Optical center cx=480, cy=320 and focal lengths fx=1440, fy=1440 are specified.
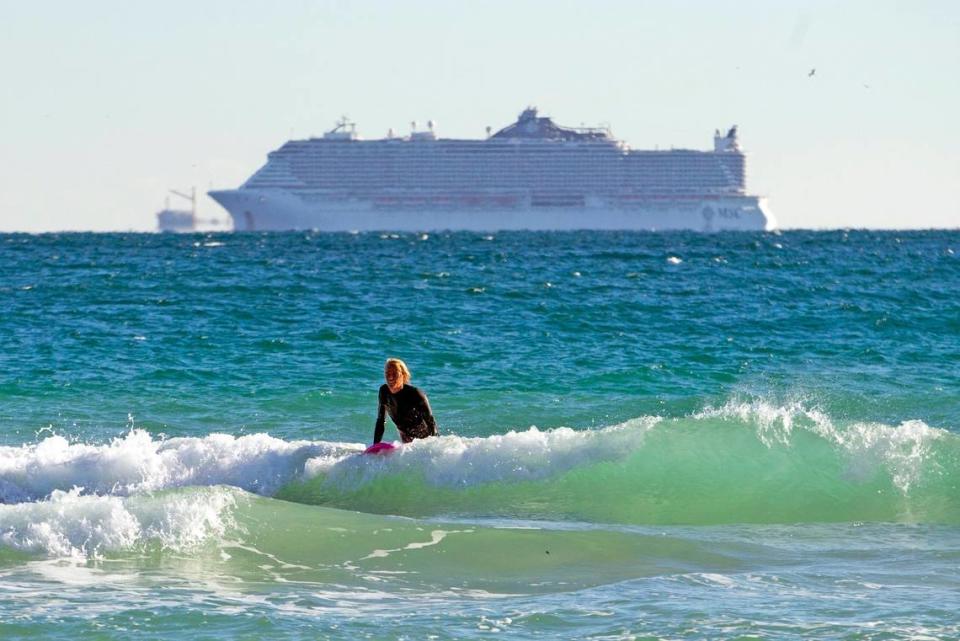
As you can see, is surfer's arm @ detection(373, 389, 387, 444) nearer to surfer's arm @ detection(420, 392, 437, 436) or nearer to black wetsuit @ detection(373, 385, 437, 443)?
black wetsuit @ detection(373, 385, 437, 443)

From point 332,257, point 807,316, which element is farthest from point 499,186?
point 807,316

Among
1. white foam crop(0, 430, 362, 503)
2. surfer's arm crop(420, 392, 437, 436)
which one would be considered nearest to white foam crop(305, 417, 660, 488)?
white foam crop(0, 430, 362, 503)

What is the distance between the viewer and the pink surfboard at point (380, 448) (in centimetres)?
1194

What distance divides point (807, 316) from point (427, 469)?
17.9m

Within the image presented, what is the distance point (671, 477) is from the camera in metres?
12.6

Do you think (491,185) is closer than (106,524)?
No

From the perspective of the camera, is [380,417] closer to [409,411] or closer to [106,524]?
[409,411]

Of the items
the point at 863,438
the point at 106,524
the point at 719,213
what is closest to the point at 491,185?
the point at 719,213

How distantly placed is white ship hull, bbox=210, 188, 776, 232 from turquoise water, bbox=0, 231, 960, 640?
103408 mm

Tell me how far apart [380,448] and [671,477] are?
258 cm

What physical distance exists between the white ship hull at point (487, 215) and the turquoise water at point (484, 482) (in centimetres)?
10341

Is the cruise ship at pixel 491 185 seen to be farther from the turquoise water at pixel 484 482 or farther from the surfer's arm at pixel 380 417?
the surfer's arm at pixel 380 417

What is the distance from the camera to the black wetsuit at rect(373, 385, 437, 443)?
1124 cm

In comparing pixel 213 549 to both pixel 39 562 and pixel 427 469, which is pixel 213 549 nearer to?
pixel 39 562
